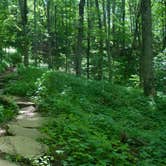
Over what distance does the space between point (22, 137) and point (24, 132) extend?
0.35m

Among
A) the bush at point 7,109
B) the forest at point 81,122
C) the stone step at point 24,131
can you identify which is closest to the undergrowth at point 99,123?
the forest at point 81,122

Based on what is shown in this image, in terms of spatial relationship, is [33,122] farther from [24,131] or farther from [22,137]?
[22,137]

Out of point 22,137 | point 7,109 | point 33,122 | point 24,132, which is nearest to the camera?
point 22,137

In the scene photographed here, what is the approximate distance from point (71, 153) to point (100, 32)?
562 inches

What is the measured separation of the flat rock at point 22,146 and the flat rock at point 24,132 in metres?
0.19

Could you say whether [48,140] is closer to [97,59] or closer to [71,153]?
[71,153]

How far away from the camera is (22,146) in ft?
17.1

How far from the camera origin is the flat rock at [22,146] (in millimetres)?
4980

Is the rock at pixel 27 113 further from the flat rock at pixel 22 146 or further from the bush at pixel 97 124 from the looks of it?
the flat rock at pixel 22 146

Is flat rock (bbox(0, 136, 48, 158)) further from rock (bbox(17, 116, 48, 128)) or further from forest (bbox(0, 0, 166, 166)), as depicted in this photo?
rock (bbox(17, 116, 48, 128))

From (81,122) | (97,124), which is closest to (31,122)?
(81,122)

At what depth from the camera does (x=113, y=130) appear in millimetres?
6695

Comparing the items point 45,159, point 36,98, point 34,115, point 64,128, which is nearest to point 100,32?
point 36,98

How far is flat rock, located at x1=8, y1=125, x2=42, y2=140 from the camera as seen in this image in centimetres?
579
